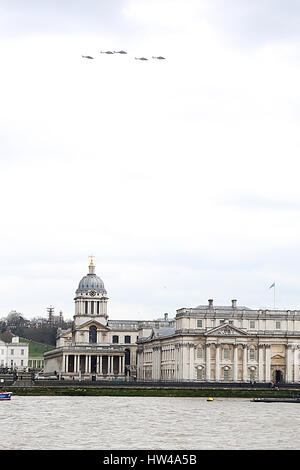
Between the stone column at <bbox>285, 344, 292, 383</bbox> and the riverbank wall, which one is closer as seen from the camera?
the riverbank wall

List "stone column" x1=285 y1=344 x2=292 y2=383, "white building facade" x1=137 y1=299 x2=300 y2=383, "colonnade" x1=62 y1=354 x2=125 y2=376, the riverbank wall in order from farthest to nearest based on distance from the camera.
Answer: "colonnade" x1=62 y1=354 x2=125 y2=376, "stone column" x1=285 y1=344 x2=292 y2=383, "white building facade" x1=137 y1=299 x2=300 y2=383, the riverbank wall

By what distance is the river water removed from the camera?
63.4 meters

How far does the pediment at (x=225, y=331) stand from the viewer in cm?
15700

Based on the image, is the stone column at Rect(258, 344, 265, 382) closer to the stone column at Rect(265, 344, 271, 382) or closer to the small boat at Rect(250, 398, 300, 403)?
the stone column at Rect(265, 344, 271, 382)

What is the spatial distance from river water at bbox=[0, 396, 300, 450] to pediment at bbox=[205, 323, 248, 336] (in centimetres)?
4382

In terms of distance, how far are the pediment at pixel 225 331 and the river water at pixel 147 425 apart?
43.8m

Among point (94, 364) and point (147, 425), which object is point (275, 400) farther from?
point (94, 364)

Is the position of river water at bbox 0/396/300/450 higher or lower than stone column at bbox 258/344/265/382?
lower

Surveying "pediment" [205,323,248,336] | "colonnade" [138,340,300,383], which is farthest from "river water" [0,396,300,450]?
"colonnade" [138,340,300,383]

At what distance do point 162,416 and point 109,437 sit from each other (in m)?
20.9

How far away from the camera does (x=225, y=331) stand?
157500 mm

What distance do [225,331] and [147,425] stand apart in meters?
81.1

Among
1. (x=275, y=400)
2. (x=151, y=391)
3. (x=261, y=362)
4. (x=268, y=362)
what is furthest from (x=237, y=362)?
(x=275, y=400)

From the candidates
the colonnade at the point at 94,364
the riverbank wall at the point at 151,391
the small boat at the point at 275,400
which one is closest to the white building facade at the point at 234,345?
the riverbank wall at the point at 151,391
